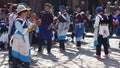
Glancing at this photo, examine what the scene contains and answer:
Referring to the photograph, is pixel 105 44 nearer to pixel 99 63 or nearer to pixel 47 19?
pixel 99 63

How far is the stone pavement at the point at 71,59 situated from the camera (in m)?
10.0

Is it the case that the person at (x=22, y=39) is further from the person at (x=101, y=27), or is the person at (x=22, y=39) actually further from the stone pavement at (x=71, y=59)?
the person at (x=101, y=27)

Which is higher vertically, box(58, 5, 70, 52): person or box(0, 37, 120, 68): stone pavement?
box(58, 5, 70, 52): person

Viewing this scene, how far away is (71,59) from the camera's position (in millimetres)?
11016

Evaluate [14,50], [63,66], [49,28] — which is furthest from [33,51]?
[14,50]

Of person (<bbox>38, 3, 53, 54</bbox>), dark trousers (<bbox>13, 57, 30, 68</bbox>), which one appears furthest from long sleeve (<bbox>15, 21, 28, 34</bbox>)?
person (<bbox>38, 3, 53, 54</bbox>)

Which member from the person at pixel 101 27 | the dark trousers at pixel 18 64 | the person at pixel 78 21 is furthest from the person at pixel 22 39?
the person at pixel 78 21

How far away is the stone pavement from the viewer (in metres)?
10.0

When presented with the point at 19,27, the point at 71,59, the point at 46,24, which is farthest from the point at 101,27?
the point at 19,27

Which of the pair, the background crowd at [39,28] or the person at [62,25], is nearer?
the background crowd at [39,28]

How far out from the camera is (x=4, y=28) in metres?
12.9

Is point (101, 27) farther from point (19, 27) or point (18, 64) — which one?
point (19, 27)

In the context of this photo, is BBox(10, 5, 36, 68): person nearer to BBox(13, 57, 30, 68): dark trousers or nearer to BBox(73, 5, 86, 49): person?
BBox(13, 57, 30, 68): dark trousers

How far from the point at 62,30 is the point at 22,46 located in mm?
4432
